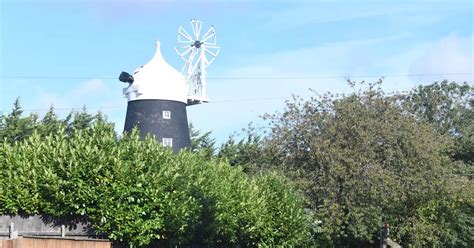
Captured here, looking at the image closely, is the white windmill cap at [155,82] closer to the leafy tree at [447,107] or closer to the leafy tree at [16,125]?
the leafy tree at [16,125]

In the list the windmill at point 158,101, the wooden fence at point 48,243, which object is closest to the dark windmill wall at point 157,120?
the windmill at point 158,101

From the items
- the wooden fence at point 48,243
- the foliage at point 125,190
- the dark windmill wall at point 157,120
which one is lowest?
the wooden fence at point 48,243

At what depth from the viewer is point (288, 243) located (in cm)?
2522

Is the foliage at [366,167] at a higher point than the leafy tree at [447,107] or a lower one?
lower

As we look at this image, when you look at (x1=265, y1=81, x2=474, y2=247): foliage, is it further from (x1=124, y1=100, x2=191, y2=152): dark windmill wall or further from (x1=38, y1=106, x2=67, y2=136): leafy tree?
(x1=38, y1=106, x2=67, y2=136): leafy tree

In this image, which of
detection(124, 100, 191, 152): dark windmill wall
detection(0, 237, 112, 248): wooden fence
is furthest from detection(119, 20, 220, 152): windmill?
detection(0, 237, 112, 248): wooden fence

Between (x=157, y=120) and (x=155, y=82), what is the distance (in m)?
1.83

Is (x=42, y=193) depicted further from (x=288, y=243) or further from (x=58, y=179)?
(x=288, y=243)

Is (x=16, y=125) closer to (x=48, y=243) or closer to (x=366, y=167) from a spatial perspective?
(x=366, y=167)

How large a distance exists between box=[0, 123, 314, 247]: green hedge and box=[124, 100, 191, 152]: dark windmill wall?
13.1 metres

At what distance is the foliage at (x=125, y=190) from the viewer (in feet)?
61.1

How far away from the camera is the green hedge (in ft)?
61.1

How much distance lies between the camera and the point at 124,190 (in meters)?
19.0

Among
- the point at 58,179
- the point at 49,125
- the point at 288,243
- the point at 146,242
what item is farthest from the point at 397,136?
the point at 49,125
